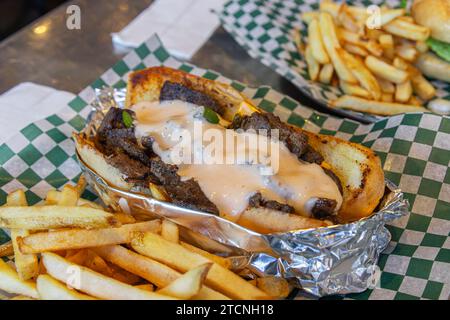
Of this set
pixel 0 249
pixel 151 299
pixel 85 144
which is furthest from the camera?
pixel 85 144

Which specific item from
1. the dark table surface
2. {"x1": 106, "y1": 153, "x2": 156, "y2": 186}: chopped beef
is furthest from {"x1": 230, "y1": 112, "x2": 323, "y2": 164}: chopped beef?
the dark table surface

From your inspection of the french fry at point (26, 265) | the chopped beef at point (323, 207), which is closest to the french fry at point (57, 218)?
the french fry at point (26, 265)

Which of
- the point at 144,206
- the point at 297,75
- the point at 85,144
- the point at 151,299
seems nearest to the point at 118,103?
the point at 85,144

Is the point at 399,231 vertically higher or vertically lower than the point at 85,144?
lower

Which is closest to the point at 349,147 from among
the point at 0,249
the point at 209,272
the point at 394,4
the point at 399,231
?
the point at 399,231

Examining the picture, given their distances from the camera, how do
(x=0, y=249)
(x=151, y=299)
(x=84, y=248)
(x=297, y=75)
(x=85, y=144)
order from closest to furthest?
1. (x=151, y=299)
2. (x=84, y=248)
3. (x=0, y=249)
4. (x=85, y=144)
5. (x=297, y=75)

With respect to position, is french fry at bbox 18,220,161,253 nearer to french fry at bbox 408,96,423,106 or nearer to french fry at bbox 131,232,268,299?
french fry at bbox 131,232,268,299

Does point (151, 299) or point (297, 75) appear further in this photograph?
point (297, 75)

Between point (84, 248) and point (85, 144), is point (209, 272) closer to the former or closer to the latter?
point (84, 248)
